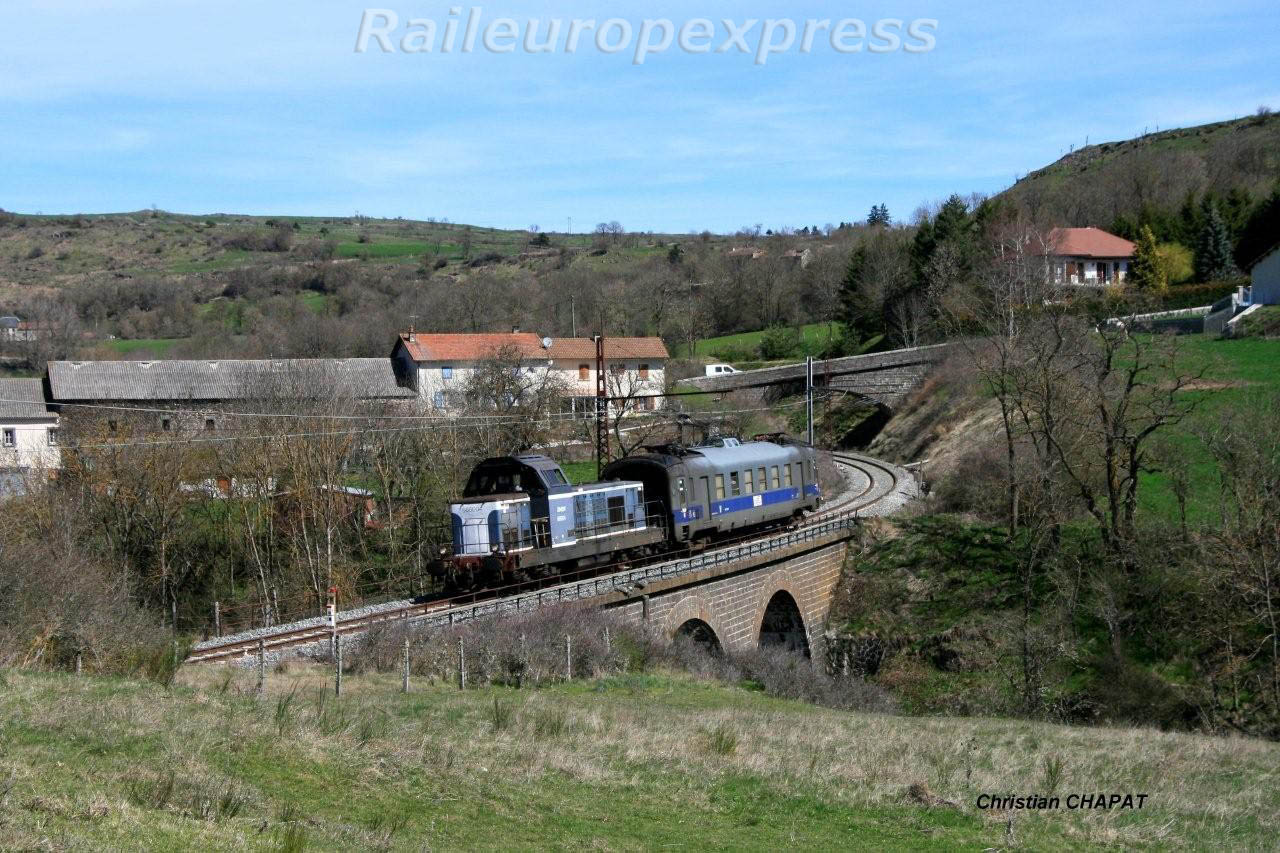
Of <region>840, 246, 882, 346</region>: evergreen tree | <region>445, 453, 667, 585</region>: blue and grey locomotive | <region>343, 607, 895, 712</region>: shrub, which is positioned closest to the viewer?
<region>343, 607, 895, 712</region>: shrub

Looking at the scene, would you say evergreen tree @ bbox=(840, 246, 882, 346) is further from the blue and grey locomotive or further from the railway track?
the blue and grey locomotive

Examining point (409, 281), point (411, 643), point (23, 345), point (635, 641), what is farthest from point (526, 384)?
point (409, 281)

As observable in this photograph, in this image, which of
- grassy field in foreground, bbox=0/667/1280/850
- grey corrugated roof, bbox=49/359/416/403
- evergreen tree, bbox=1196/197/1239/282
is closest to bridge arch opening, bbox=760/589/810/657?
grassy field in foreground, bbox=0/667/1280/850

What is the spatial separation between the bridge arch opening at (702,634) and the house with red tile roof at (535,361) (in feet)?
90.0

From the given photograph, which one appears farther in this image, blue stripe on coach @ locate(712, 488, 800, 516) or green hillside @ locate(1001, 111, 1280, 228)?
green hillside @ locate(1001, 111, 1280, 228)

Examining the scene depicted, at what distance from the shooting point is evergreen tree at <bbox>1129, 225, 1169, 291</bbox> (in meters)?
76.5

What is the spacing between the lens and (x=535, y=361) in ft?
219

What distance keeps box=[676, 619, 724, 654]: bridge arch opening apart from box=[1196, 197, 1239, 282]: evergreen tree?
62476 mm

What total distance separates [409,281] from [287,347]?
1816 inches

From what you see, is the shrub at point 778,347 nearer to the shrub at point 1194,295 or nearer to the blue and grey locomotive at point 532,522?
the shrub at point 1194,295

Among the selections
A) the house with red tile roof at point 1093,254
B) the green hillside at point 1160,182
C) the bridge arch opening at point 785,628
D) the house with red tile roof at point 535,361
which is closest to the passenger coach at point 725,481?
the bridge arch opening at point 785,628

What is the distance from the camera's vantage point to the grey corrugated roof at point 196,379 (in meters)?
52.8

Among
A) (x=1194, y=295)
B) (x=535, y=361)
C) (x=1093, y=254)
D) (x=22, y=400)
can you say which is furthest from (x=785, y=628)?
(x=1093, y=254)

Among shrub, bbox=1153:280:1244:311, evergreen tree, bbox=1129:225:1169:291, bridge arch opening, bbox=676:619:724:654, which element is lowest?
bridge arch opening, bbox=676:619:724:654
